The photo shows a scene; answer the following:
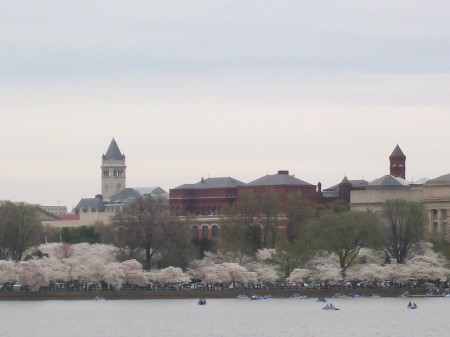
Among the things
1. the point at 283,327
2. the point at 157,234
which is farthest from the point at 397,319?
the point at 157,234

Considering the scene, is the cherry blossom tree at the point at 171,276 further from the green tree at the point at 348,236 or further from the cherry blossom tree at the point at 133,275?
the green tree at the point at 348,236

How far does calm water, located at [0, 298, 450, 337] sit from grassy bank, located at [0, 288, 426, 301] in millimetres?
1482

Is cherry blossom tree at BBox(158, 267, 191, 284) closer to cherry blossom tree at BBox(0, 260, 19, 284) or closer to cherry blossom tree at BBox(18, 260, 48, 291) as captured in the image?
cherry blossom tree at BBox(18, 260, 48, 291)

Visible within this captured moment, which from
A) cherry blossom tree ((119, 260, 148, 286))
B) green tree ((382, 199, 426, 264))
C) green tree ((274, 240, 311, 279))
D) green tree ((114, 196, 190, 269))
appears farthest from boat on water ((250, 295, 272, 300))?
green tree ((382, 199, 426, 264))

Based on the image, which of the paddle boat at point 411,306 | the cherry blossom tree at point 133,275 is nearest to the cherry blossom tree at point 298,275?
the cherry blossom tree at point 133,275

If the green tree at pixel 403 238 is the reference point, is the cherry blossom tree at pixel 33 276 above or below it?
below

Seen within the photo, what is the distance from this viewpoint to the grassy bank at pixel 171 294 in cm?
17762

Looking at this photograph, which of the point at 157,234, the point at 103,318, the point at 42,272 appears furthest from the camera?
the point at 157,234

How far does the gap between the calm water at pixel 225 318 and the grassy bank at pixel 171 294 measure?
1.48m

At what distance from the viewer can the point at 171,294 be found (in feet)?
592

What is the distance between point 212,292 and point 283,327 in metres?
41.0

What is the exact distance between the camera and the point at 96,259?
623 feet

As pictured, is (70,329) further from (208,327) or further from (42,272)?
(42,272)

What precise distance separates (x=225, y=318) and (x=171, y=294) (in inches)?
1231
